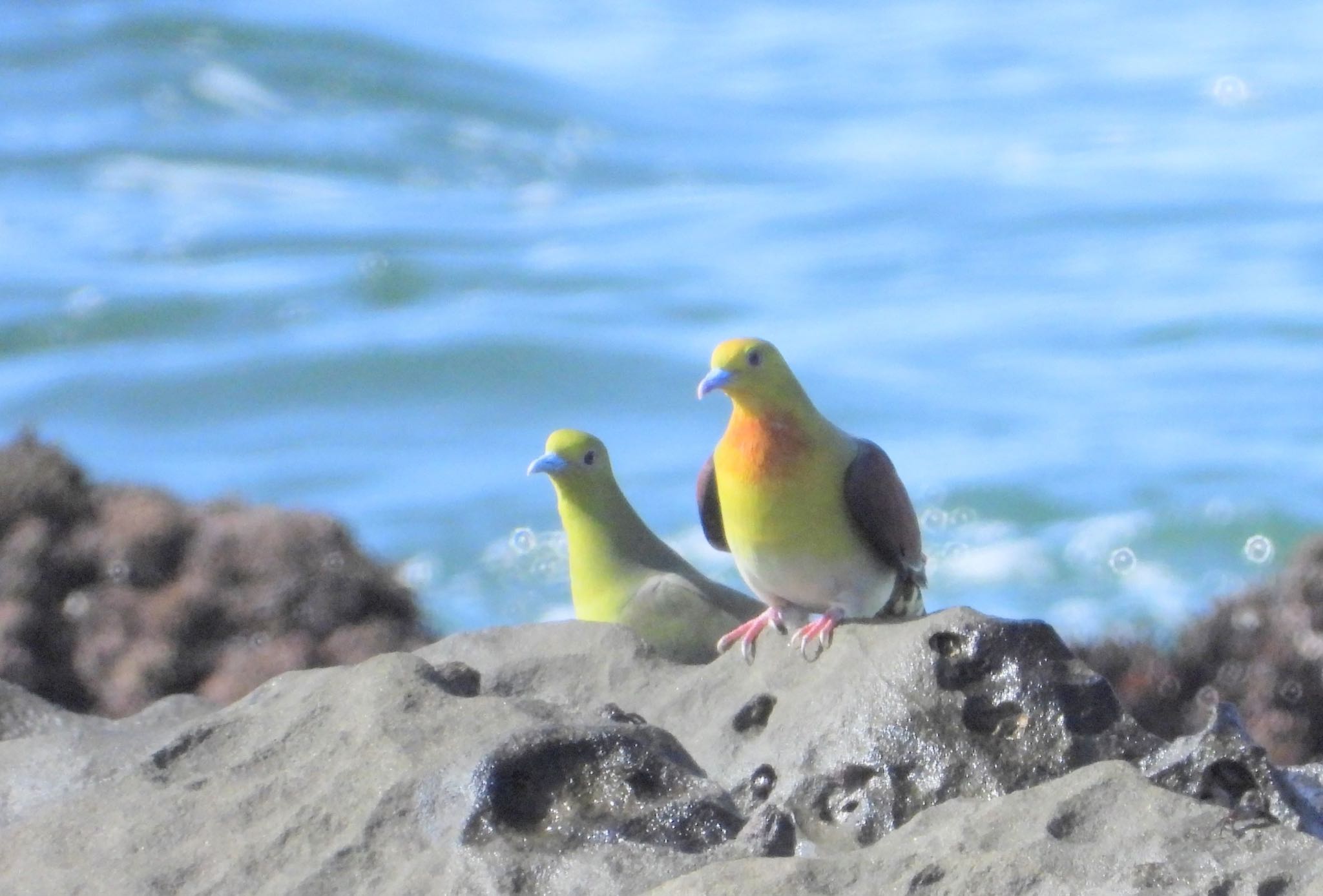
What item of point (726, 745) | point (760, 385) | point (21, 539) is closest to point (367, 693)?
point (726, 745)

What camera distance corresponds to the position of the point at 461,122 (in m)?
22.9

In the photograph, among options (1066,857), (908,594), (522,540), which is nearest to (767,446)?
(908,594)

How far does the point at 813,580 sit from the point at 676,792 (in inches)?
59.0

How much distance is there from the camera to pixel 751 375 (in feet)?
14.8

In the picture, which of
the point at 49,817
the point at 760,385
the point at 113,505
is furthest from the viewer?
the point at 113,505

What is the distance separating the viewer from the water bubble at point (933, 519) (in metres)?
12.5

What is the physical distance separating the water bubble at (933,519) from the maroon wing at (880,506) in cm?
775

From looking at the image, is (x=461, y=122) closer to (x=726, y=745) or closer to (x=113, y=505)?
(x=113, y=505)

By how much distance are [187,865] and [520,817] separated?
0.57 meters

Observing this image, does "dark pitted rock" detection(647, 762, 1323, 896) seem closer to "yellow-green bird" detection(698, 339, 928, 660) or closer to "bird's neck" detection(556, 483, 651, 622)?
"yellow-green bird" detection(698, 339, 928, 660)

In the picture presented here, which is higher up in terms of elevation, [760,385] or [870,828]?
[760,385]

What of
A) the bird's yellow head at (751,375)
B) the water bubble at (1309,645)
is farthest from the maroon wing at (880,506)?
the water bubble at (1309,645)

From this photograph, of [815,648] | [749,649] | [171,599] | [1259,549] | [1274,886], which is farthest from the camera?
[1259,549]

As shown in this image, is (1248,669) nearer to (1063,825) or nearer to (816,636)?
(816,636)
